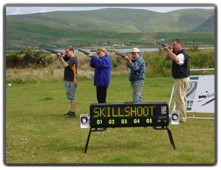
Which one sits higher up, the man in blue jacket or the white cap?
the white cap

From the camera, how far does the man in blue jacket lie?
893 cm

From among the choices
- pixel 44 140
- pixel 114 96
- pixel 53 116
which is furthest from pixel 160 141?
pixel 114 96

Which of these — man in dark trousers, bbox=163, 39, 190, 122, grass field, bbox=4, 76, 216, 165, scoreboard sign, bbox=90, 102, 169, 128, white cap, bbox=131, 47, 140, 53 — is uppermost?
white cap, bbox=131, 47, 140, 53

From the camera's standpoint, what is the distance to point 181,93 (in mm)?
8852

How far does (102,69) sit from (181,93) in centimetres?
138

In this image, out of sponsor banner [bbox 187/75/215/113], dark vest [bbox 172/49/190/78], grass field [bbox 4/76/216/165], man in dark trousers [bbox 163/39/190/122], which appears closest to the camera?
grass field [bbox 4/76/216/165]

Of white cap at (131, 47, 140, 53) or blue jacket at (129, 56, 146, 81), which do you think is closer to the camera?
white cap at (131, 47, 140, 53)

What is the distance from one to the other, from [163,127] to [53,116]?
398cm

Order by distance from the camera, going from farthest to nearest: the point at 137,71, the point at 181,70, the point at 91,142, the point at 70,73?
the point at 70,73 → the point at 137,71 → the point at 181,70 → the point at 91,142

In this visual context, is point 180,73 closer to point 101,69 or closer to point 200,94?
point 200,94

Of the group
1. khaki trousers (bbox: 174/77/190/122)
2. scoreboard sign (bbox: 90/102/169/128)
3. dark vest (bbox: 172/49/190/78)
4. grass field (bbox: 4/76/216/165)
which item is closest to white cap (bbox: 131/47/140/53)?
dark vest (bbox: 172/49/190/78)

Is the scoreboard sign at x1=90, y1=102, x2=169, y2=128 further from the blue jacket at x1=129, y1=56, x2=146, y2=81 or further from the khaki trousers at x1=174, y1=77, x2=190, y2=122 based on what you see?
the khaki trousers at x1=174, y1=77, x2=190, y2=122

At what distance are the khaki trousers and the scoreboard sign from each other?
8.28 feet

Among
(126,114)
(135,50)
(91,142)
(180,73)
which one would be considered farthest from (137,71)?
(126,114)
